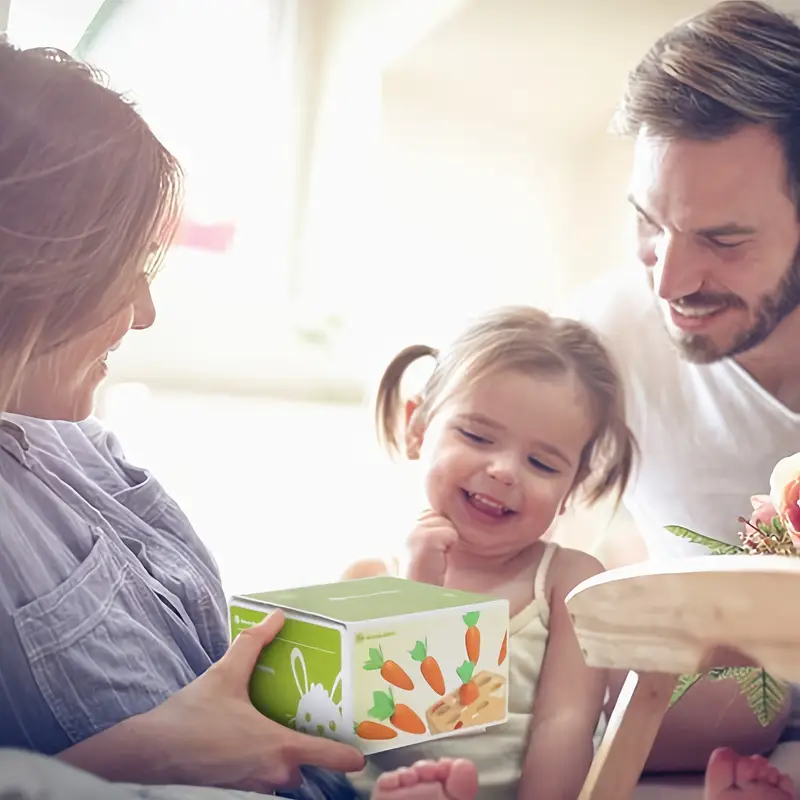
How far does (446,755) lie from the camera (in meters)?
0.81

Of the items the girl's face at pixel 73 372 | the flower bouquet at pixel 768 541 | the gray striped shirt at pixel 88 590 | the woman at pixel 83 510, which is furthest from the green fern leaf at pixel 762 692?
the girl's face at pixel 73 372

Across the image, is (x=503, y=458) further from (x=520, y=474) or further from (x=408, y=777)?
(x=408, y=777)

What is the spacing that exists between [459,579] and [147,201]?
466mm

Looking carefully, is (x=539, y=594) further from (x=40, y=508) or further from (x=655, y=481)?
(x=40, y=508)

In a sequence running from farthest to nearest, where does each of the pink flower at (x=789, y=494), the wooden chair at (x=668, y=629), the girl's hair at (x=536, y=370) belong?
the girl's hair at (x=536, y=370) → the pink flower at (x=789, y=494) → the wooden chair at (x=668, y=629)

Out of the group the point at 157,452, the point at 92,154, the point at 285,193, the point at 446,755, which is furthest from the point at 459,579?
the point at 92,154

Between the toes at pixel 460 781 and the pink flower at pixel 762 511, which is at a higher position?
the pink flower at pixel 762 511

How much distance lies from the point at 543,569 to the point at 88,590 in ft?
1.46

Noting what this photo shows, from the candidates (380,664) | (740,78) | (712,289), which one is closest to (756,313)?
(712,289)

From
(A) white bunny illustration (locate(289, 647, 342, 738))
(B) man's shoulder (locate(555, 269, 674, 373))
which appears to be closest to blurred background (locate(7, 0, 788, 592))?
(B) man's shoulder (locate(555, 269, 674, 373))

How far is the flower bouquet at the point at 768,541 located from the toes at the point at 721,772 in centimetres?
6

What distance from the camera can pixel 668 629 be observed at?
0.68 meters

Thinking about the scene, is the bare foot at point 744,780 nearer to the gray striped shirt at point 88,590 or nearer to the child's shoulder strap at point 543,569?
the child's shoulder strap at point 543,569

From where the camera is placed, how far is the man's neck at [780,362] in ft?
3.38
